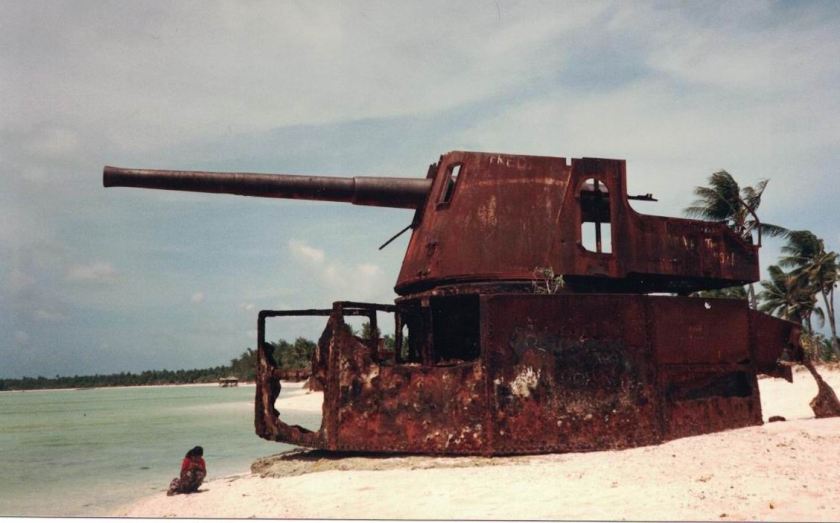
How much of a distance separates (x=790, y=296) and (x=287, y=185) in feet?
85.5

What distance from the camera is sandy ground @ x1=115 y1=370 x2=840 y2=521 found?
15.8ft

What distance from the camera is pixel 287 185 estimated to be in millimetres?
8516

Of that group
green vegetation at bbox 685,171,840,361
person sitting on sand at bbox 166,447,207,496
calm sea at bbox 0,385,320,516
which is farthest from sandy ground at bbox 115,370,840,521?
green vegetation at bbox 685,171,840,361

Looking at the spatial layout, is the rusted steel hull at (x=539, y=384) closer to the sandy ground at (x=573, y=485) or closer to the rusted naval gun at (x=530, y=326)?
the rusted naval gun at (x=530, y=326)

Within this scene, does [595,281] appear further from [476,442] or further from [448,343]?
[476,442]

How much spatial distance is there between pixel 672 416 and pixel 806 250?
23.3 meters

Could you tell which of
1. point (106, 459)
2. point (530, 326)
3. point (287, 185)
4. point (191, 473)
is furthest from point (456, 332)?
point (106, 459)

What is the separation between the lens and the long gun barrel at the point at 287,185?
27.5ft

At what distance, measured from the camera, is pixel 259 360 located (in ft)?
27.1

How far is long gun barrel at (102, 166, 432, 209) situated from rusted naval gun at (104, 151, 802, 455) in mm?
17

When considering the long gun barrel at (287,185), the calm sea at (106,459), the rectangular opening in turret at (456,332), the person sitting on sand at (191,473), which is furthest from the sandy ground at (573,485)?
the calm sea at (106,459)

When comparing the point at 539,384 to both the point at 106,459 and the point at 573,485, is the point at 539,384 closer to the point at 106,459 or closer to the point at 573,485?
the point at 573,485

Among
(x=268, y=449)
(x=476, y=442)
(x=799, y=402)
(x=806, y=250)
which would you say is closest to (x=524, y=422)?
(x=476, y=442)

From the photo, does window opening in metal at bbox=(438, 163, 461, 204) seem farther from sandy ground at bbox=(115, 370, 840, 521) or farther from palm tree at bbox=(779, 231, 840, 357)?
palm tree at bbox=(779, 231, 840, 357)
